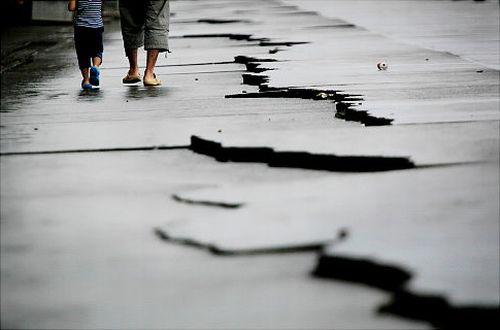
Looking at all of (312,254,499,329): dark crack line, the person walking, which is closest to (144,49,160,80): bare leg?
the person walking

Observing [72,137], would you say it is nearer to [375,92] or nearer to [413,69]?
[375,92]

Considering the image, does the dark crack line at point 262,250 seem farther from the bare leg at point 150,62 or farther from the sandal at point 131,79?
the sandal at point 131,79

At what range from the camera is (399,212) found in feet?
10.2

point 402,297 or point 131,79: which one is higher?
point 402,297

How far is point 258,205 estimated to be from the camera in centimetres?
330

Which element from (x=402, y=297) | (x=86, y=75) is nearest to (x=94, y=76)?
(x=86, y=75)

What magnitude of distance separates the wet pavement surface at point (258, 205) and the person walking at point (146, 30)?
653 millimetres

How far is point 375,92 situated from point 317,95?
12.6 inches

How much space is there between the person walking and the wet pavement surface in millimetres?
653

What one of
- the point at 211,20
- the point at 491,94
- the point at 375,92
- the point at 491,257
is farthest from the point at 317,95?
the point at 211,20

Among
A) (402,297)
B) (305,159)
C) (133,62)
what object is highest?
(402,297)

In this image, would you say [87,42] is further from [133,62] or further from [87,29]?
[133,62]

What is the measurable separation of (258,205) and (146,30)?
15.1 feet

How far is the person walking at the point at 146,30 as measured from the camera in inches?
301
